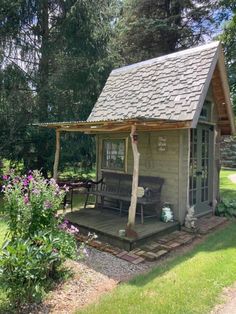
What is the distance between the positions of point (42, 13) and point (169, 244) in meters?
10.5

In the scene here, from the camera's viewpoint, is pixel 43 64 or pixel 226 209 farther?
pixel 43 64

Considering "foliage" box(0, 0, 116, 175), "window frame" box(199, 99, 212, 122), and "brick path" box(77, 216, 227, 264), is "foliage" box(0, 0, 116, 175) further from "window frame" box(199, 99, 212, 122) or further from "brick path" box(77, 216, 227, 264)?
"brick path" box(77, 216, 227, 264)

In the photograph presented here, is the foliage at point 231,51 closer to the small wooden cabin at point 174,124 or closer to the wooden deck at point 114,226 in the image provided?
the small wooden cabin at point 174,124

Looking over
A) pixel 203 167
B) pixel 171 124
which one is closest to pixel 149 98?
pixel 171 124

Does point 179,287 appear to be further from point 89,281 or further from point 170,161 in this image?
point 170,161

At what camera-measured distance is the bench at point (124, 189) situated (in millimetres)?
6516

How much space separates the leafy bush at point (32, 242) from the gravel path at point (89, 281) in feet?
0.70

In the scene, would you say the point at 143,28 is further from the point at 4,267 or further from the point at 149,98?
the point at 4,267

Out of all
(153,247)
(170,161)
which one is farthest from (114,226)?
(170,161)

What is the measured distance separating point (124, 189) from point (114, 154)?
1131 millimetres

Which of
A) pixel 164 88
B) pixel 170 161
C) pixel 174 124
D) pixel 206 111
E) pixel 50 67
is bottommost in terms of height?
pixel 170 161

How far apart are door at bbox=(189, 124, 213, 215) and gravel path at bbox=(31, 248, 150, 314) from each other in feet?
9.69

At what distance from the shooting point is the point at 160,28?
16594 millimetres

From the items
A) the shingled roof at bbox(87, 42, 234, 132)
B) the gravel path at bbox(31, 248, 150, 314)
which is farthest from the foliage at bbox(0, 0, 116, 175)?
the gravel path at bbox(31, 248, 150, 314)
